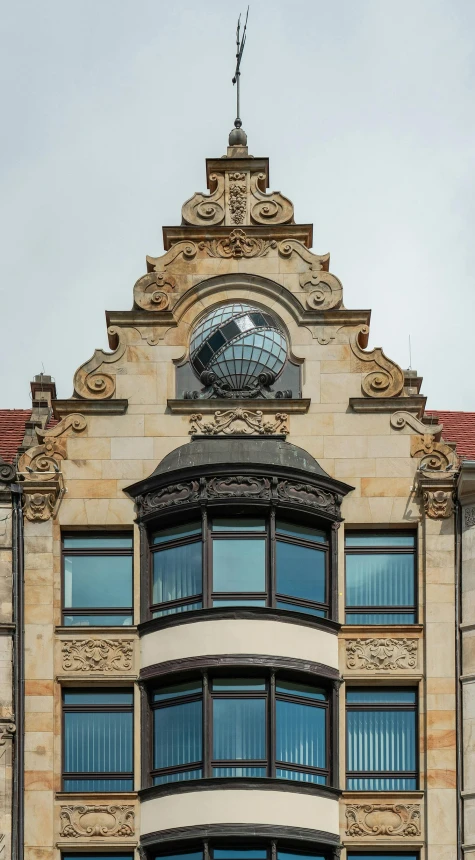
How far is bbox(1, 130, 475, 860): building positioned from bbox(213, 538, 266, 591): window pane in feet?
0.13

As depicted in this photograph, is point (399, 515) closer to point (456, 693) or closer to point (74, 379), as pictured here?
point (456, 693)

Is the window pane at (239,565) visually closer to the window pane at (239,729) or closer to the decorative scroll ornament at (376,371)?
the window pane at (239,729)

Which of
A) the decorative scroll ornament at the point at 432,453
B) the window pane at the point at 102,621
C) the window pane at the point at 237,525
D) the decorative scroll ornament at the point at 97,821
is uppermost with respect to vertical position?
the decorative scroll ornament at the point at 432,453

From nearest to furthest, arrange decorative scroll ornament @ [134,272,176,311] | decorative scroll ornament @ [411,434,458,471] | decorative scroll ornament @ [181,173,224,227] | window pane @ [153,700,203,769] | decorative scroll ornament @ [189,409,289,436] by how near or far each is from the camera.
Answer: window pane @ [153,700,203,769]
decorative scroll ornament @ [411,434,458,471]
decorative scroll ornament @ [189,409,289,436]
decorative scroll ornament @ [134,272,176,311]
decorative scroll ornament @ [181,173,224,227]

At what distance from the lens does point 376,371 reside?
1809 inches

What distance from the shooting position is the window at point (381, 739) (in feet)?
143

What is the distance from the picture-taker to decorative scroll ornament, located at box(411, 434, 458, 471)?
4512 cm

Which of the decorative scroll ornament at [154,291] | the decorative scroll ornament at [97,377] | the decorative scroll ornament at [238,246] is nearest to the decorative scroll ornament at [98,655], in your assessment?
the decorative scroll ornament at [97,377]

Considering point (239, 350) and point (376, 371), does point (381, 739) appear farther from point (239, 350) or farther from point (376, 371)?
point (239, 350)

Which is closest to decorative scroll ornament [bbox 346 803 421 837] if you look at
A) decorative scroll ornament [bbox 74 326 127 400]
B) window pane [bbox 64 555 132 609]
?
window pane [bbox 64 555 132 609]

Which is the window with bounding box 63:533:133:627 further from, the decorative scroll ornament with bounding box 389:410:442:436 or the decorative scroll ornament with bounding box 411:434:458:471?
the decorative scroll ornament with bounding box 411:434:458:471

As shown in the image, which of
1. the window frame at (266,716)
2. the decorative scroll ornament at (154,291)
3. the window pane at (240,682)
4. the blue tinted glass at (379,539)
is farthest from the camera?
the decorative scroll ornament at (154,291)

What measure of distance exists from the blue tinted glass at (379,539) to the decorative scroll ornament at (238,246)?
5361mm

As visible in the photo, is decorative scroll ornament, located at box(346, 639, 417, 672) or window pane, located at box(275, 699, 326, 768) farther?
decorative scroll ornament, located at box(346, 639, 417, 672)
